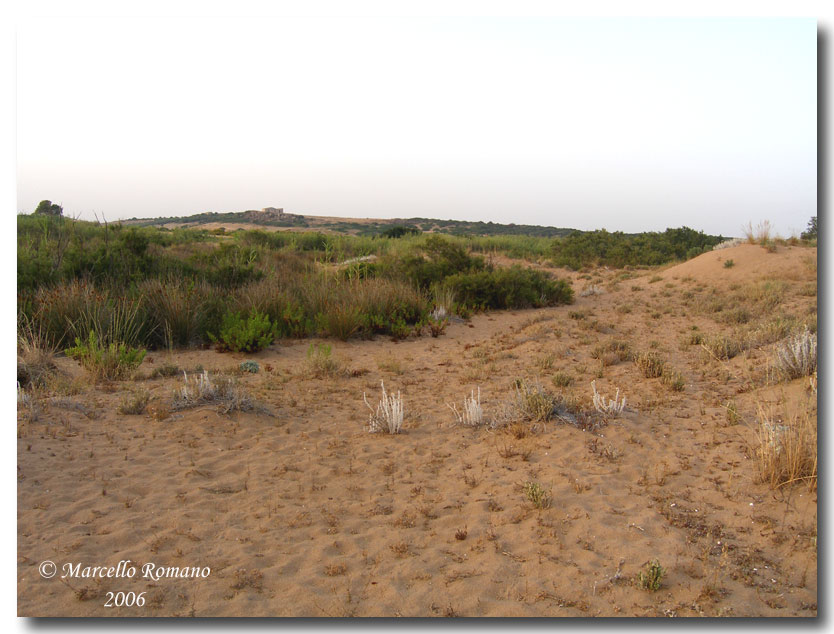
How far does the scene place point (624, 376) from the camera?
257 inches

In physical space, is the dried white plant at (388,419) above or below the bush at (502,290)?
below

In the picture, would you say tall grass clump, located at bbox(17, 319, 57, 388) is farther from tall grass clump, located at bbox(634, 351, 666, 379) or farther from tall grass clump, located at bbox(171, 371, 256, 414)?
tall grass clump, located at bbox(634, 351, 666, 379)

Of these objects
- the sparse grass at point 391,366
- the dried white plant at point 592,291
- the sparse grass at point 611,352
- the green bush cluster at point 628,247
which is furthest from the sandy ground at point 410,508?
the green bush cluster at point 628,247

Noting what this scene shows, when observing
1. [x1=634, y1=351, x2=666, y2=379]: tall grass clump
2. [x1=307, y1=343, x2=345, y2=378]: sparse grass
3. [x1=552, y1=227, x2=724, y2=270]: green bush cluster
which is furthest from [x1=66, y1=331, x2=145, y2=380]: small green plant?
[x1=552, y1=227, x2=724, y2=270]: green bush cluster

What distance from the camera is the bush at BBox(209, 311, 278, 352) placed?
770 centimetres

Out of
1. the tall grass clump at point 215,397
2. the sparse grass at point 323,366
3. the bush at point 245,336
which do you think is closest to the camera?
the tall grass clump at point 215,397

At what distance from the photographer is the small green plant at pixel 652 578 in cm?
259

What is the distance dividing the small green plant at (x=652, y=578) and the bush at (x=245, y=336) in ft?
20.2

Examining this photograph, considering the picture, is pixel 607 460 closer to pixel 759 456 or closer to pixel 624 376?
pixel 759 456

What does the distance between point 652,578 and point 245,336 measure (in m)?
6.27

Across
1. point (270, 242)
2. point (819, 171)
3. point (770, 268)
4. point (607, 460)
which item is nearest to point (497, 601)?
point (607, 460)

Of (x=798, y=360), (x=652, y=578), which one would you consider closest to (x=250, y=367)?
(x=652, y=578)

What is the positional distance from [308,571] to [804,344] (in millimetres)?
4822

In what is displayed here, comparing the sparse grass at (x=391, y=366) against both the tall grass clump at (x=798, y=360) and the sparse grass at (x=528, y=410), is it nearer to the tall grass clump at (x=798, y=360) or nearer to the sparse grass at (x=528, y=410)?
the sparse grass at (x=528, y=410)
